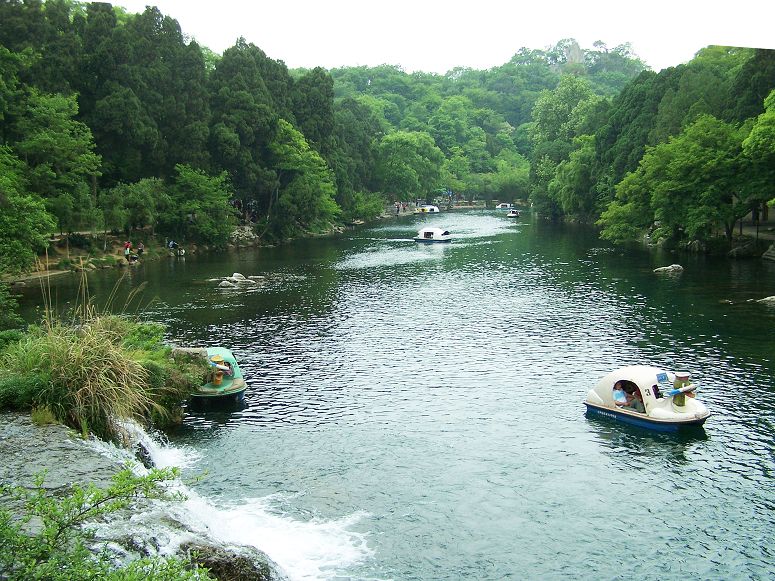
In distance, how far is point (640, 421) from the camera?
16.2 meters

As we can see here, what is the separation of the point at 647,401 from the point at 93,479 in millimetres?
11309

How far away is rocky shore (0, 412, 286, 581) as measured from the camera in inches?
365

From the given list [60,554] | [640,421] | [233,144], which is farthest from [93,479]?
[233,144]

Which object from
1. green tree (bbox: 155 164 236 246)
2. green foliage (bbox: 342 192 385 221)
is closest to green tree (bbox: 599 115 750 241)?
green tree (bbox: 155 164 236 246)

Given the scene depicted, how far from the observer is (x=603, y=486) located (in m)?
13.3

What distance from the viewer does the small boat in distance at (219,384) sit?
1742 centimetres

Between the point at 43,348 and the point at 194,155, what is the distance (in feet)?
131

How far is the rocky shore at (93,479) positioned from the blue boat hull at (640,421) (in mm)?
9152

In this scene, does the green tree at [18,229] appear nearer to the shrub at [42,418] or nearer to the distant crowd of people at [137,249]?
the distant crowd of people at [137,249]

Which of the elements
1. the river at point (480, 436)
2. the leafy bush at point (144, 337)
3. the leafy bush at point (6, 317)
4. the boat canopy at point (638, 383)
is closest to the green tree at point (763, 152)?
the river at point (480, 436)

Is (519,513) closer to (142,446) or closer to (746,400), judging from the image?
(142,446)

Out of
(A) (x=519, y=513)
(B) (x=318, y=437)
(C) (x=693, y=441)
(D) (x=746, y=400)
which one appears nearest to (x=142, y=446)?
(B) (x=318, y=437)

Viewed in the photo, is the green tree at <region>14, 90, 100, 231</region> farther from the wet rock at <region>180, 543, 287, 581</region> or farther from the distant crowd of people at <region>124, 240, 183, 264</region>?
the wet rock at <region>180, 543, 287, 581</region>

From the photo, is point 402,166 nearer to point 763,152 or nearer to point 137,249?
point 137,249
